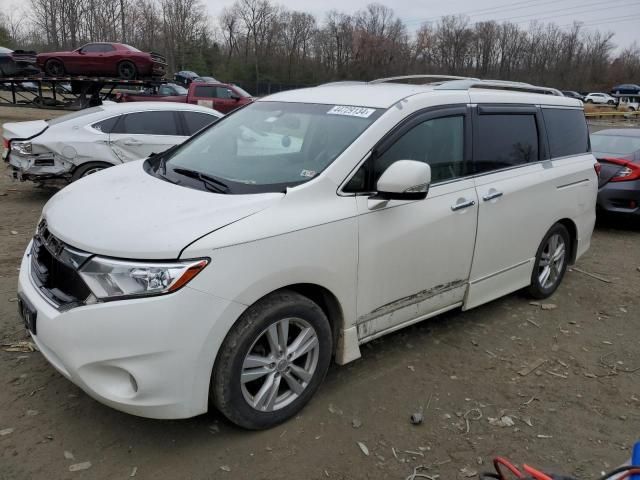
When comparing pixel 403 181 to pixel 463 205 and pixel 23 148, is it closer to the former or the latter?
pixel 463 205

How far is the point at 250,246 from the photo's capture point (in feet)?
8.57

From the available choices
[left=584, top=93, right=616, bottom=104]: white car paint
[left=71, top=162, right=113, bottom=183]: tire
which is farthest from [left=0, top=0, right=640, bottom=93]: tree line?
[left=71, top=162, right=113, bottom=183]: tire

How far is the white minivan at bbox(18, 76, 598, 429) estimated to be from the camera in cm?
247

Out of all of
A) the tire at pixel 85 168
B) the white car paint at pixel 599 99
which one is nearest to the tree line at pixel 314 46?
the white car paint at pixel 599 99

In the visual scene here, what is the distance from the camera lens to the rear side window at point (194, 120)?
8758 millimetres

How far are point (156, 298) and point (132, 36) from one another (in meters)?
75.8

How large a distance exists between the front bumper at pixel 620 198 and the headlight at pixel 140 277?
7133 millimetres

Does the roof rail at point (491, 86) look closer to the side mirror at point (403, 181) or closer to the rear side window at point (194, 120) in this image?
the side mirror at point (403, 181)

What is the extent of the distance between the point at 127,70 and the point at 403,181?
18697mm

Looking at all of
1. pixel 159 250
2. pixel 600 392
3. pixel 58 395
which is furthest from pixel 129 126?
pixel 600 392

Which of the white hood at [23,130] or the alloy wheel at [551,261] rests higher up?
the white hood at [23,130]

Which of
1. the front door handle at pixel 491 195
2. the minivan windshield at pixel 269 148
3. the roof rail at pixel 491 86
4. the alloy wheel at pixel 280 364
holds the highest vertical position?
the roof rail at pixel 491 86

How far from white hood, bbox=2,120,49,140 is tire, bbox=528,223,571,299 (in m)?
7.12

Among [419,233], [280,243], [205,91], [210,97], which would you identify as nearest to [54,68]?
[205,91]
